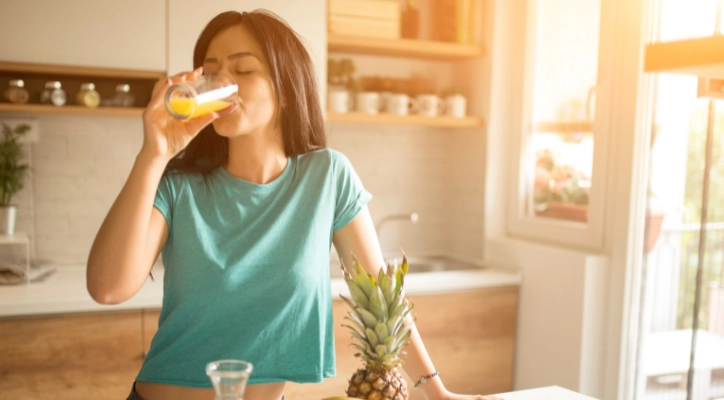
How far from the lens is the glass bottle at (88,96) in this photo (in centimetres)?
251

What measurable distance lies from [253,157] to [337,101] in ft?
5.20

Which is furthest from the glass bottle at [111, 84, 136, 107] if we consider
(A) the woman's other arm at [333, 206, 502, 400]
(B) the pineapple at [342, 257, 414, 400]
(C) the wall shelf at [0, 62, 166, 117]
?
(B) the pineapple at [342, 257, 414, 400]

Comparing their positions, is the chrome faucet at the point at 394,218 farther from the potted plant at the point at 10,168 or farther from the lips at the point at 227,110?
the lips at the point at 227,110

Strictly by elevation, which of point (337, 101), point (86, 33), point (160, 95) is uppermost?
point (86, 33)

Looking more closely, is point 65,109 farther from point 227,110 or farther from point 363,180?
point 227,110

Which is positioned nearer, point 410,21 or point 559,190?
point 559,190

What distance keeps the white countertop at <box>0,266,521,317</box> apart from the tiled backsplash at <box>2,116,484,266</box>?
225 mm

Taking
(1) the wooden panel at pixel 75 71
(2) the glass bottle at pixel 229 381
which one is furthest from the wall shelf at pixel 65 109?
(2) the glass bottle at pixel 229 381

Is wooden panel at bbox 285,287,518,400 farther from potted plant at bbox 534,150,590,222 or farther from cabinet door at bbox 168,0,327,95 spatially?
cabinet door at bbox 168,0,327,95

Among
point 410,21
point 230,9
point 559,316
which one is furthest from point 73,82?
point 559,316

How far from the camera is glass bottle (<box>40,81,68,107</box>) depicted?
2500 millimetres

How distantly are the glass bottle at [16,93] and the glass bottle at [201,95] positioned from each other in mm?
1635

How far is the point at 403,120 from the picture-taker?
2.98 metres

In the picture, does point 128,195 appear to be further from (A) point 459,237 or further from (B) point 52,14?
(A) point 459,237
